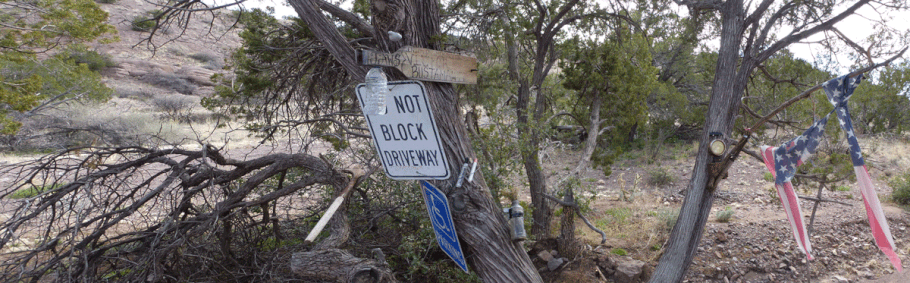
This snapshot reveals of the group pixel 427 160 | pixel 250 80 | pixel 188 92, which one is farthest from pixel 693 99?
pixel 188 92

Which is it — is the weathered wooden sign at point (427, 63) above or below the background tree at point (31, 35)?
above

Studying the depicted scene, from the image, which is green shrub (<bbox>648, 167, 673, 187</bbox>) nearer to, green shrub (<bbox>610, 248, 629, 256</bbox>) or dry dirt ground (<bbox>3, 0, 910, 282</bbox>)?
dry dirt ground (<bbox>3, 0, 910, 282</bbox>)

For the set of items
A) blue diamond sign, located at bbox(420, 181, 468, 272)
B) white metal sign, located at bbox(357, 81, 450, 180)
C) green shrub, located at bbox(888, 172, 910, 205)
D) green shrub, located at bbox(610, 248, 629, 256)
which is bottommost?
green shrub, located at bbox(610, 248, 629, 256)

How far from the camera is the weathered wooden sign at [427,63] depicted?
2.78 m

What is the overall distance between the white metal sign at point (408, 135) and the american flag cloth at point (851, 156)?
101 inches

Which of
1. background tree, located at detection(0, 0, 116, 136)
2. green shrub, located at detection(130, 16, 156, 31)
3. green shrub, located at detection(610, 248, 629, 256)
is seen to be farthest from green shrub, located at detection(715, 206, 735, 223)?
background tree, located at detection(0, 0, 116, 136)

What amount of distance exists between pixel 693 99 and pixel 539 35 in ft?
31.8

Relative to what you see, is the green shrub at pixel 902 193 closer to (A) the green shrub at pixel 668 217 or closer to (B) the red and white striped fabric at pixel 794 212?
(A) the green shrub at pixel 668 217

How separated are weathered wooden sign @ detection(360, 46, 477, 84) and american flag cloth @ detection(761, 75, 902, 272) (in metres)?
2.41

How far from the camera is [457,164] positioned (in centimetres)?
352

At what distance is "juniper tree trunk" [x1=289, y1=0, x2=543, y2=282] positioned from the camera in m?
3.45

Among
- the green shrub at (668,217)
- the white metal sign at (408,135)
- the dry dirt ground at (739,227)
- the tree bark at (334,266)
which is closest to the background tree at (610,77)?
the dry dirt ground at (739,227)

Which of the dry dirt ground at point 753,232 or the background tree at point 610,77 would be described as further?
the background tree at point 610,77

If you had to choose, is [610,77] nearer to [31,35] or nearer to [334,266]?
[334,266]
